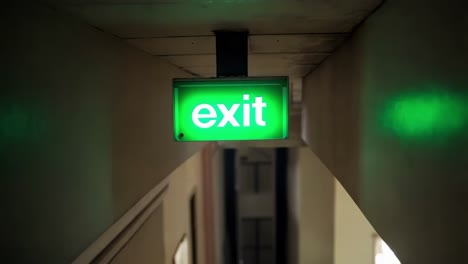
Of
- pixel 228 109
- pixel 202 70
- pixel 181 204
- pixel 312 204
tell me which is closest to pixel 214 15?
pixel 228 109

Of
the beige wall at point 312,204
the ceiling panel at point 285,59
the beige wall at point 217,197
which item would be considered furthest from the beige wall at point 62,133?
the beige wall at point 217,197

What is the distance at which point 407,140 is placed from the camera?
1.49 metres

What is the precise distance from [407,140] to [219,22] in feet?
3.97

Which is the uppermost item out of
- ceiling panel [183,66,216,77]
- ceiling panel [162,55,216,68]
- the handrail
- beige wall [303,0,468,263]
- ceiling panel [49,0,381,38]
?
ceiling panel [49,0,381,38]

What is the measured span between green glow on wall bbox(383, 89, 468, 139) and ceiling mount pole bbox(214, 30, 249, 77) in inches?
41.7

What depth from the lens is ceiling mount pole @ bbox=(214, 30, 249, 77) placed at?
2.38m

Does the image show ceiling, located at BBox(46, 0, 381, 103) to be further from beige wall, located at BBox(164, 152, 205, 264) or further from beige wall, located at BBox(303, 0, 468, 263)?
beige wall, located at BBox(164, 152, 205, 264)

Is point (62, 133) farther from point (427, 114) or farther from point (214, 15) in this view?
point (427, 114)

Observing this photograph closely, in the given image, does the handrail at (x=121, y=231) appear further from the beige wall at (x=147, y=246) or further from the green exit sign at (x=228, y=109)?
the green exit sign at (x=228, y=109)

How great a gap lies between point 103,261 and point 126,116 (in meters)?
0.89

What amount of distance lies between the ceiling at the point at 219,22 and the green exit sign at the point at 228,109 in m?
0.34

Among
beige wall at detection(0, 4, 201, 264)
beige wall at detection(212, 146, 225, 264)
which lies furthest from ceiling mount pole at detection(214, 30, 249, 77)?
beige wall at detection(212, 146, 225, 264)

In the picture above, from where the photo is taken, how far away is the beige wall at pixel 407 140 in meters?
1.13

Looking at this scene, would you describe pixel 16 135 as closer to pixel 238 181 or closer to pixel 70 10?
pixel 70 10
